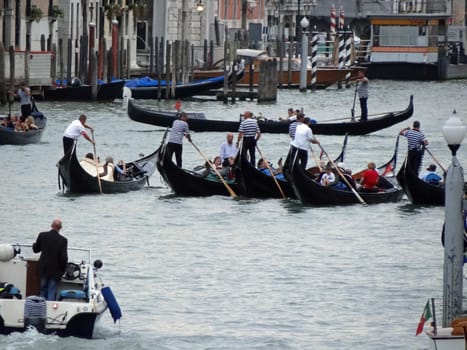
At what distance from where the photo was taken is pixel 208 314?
11.7 metres

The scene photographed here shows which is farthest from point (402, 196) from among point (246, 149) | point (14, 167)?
point (14, 167)

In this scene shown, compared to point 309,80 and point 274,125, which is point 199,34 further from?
point 274,125

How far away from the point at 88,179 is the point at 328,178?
2454 mm

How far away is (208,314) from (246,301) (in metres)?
0.55

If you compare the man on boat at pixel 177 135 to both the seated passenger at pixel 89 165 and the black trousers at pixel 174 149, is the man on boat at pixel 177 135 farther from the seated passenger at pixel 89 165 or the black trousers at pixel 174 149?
the seated passenger at pixel 89 165

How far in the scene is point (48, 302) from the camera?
1009cm

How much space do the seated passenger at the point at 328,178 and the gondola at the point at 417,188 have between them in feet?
2.14

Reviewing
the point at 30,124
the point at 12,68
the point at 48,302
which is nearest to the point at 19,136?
the point at 30,124

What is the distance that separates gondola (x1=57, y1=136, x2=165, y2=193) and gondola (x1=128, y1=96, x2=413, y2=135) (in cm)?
656

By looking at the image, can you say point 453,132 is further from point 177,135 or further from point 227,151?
point 227,151

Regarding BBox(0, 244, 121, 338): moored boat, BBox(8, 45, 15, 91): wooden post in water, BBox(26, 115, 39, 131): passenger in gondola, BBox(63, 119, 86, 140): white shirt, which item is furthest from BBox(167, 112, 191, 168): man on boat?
BBox(8, 45, 15, 91): wooden post in water

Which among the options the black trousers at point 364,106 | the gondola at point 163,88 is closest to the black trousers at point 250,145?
the black trousers at point 364,106

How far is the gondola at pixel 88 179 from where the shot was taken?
17.3 meters

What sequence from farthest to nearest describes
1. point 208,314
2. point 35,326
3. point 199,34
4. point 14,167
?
point 199,34
point 14,167
point 208,314
point 35,326
